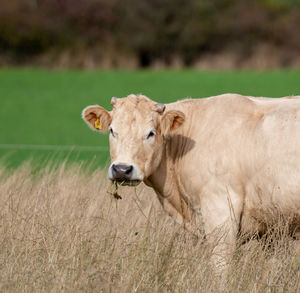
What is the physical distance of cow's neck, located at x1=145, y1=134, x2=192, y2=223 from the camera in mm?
6738

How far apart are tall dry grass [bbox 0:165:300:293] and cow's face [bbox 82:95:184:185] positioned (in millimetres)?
521

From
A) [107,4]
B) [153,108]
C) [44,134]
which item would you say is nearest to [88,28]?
[107,4]

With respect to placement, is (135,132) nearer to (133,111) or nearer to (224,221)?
(133,111)

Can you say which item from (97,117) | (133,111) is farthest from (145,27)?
(133,111)

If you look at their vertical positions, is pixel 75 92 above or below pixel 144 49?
above

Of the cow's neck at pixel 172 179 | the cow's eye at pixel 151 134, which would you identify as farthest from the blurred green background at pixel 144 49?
the cow's eye at pixel 151 134

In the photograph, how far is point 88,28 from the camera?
4850cm

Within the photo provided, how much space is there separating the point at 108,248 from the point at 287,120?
1908 mm

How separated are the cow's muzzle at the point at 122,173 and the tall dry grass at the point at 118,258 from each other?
0.44 metres

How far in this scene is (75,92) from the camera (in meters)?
32.0

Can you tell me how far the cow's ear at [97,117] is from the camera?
6.56 meters

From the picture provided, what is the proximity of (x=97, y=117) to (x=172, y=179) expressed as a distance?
0.95m

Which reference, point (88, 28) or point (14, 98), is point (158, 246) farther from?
point (88, 28)

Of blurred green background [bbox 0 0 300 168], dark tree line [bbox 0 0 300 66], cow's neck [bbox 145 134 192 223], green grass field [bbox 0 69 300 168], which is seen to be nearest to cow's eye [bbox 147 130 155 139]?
cow's neck [bbox 145 134 192 223]
